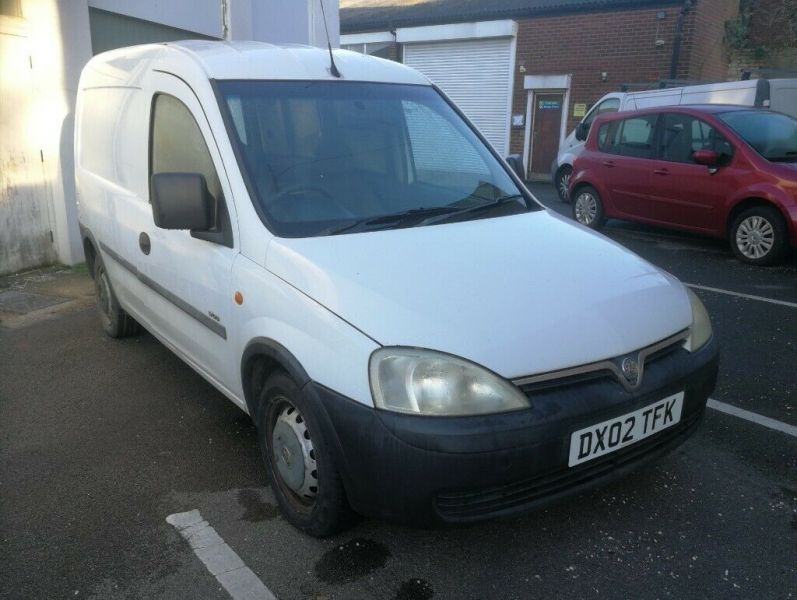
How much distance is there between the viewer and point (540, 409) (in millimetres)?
2258

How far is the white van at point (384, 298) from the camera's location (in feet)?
7.39

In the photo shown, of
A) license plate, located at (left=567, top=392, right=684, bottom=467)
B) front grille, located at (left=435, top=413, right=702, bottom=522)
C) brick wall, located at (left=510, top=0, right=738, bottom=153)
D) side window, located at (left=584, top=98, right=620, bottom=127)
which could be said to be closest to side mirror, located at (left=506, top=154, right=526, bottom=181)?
license plate, located at (left=567, top=392, right=684, bottom=467)

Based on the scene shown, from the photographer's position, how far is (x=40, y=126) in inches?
272

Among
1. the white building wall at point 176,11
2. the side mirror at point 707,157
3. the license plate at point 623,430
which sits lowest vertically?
the license plate at point 623,430

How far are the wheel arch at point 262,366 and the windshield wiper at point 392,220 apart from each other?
53 centimetres

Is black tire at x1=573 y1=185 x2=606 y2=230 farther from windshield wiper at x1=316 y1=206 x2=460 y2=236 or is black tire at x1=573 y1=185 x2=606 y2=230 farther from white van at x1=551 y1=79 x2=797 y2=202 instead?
windshield wiper at x1=316 y1=206 x2=460 y2=236

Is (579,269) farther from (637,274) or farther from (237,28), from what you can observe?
(237,28)

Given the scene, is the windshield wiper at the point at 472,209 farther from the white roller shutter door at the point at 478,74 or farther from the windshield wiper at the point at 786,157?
the white roller shutter door at the point at 478,74

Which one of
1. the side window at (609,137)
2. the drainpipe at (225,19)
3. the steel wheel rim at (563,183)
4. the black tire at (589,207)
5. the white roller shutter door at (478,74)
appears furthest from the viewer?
the white roller shutter door at (478,74)

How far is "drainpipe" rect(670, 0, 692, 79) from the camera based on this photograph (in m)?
15.3

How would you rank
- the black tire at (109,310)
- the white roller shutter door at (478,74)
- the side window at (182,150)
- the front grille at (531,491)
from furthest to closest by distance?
the white roller shutter door at (478,74)
the black tire at (109,310)
the side window at (182,150)
the front grille at (531,491)

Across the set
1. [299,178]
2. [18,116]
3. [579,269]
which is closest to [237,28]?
[18,116]

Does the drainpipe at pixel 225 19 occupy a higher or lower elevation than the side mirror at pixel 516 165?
higher

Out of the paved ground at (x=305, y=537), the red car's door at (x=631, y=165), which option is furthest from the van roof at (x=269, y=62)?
the red car's door at (x=631, y=165)
